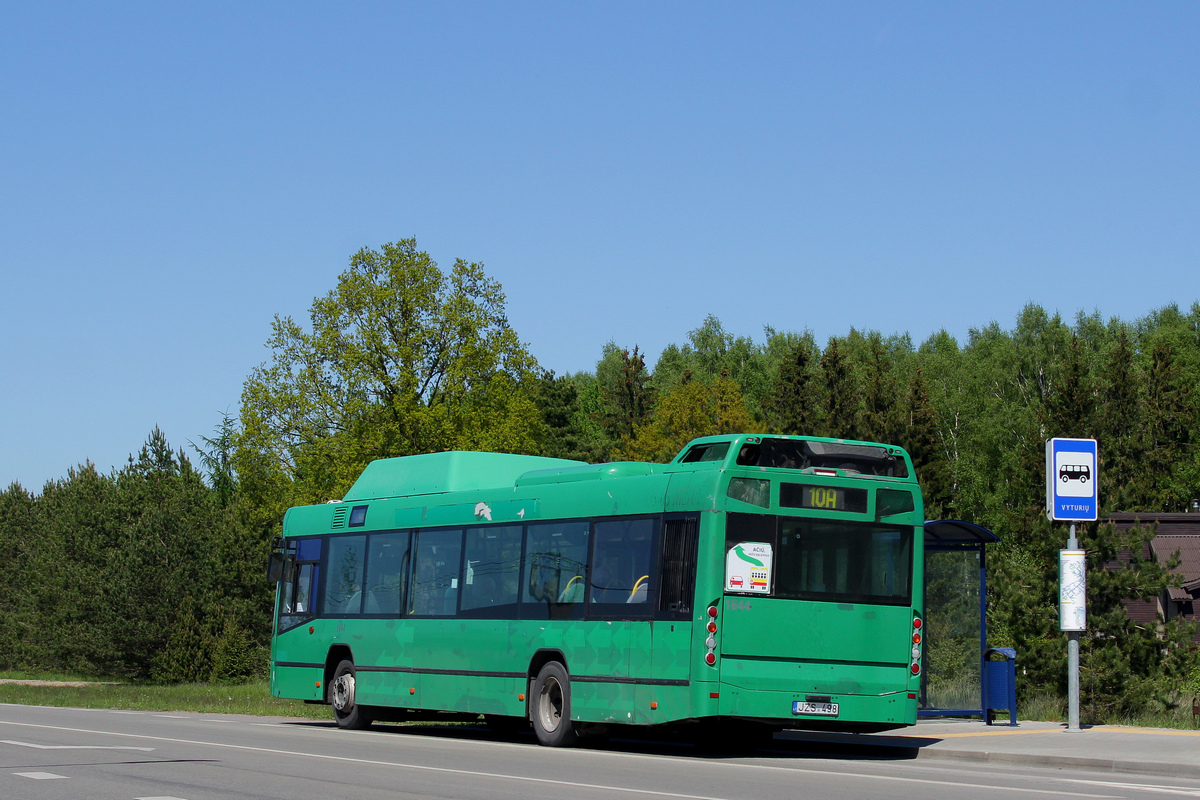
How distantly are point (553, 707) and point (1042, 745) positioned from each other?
5.59 meters

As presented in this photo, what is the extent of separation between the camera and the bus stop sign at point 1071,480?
700 inches

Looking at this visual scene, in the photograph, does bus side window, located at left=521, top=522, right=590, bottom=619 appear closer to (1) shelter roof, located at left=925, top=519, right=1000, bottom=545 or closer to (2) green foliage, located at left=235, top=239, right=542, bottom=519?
(1) shelter roof, located at left=925, top=519, right=1000, bottom=545

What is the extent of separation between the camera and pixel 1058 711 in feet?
67.2

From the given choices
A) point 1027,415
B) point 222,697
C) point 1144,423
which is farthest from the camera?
point 1027,415

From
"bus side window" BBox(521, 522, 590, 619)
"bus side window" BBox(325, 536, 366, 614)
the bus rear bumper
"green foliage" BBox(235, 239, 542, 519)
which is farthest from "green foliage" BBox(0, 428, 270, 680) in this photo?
the bus rear bumper

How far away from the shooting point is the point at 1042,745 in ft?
49.7

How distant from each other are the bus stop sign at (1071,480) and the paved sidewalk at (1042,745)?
2.76 m

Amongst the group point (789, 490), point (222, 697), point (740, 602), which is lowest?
point (222, 697)

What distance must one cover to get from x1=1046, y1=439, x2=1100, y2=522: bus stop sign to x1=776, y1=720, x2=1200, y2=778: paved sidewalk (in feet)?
9.05

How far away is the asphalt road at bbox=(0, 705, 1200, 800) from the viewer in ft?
35.1

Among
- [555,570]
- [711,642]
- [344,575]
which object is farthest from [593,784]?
[344,575]

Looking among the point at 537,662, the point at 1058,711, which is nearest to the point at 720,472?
the point at 537,662

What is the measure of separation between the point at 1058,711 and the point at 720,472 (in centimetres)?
899

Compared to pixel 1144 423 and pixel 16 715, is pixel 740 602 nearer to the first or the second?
pixel 16 715
